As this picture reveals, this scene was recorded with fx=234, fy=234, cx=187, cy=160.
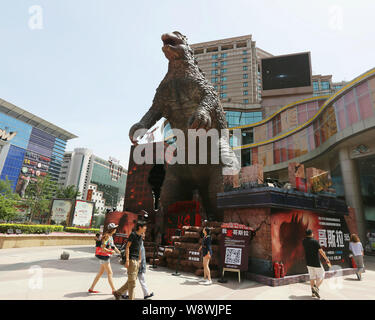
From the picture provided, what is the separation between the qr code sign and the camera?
16.1ft

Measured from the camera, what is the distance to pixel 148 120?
664 centimetres

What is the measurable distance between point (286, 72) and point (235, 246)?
37.7 meters

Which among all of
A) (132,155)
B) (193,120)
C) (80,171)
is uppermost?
(80,171)

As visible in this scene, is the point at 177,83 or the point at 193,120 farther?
the point at 177,83

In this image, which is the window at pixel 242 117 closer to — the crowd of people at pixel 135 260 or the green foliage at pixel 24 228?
the green foliage at pixel 24 228

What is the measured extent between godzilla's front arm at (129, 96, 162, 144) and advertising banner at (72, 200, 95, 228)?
797 inches

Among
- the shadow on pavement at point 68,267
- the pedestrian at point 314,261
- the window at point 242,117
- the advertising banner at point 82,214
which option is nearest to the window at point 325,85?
the window at point 242,117

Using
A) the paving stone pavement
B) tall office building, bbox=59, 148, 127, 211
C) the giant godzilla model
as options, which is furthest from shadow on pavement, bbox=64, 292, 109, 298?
tall office building, bbox=59, 148, 127, 211

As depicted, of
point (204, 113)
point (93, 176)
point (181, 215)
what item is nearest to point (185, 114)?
point (204, 113)

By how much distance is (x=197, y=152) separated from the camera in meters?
6.18

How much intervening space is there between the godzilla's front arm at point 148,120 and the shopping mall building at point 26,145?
2977 inches
